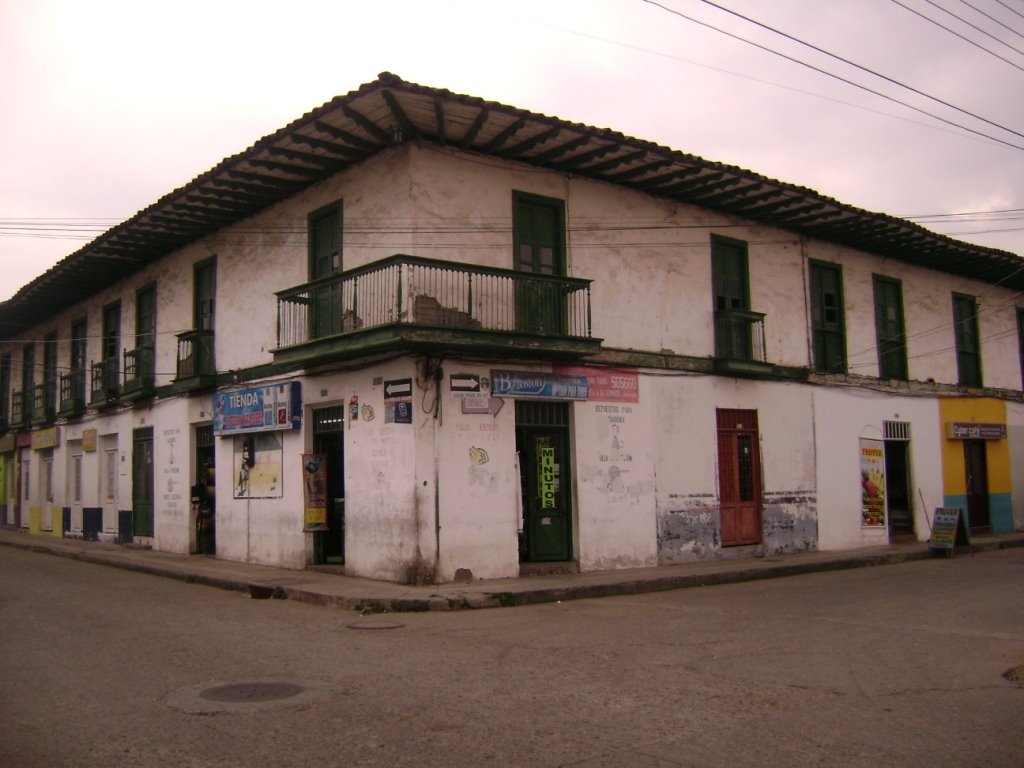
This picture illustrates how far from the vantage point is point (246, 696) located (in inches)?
253

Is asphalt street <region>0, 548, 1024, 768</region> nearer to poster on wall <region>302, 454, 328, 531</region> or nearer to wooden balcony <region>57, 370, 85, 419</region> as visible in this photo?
poster on wall <region>302, 454, 328, 531</region>

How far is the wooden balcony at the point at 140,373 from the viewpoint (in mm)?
19609

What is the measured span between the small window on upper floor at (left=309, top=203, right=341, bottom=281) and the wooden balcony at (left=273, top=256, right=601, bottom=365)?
64 cm

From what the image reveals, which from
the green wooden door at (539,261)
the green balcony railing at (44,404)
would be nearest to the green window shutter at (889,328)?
the green wooden door at (539,261)

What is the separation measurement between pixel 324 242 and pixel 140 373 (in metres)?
7.67

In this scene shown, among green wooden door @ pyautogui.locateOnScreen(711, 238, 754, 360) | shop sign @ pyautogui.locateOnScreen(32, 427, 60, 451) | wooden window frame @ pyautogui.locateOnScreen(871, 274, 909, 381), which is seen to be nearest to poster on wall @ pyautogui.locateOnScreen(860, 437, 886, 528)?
wooden window frame @ pyautogui.locateOnScreen(871, 274, 909, 381)

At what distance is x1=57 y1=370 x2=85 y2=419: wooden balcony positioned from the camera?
23312mm

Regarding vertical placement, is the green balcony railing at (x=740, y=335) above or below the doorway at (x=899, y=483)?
above

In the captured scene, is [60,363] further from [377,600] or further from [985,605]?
[985,605]

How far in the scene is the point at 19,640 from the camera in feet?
28.7

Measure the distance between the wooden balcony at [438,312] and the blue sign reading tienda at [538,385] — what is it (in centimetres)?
41

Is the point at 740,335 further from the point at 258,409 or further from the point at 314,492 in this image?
the point at 258,409

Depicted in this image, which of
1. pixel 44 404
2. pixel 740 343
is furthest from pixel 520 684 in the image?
pixel 44 404

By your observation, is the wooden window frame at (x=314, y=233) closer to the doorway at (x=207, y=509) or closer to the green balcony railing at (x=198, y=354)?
the green balcony railing at (x=198, y=354)
